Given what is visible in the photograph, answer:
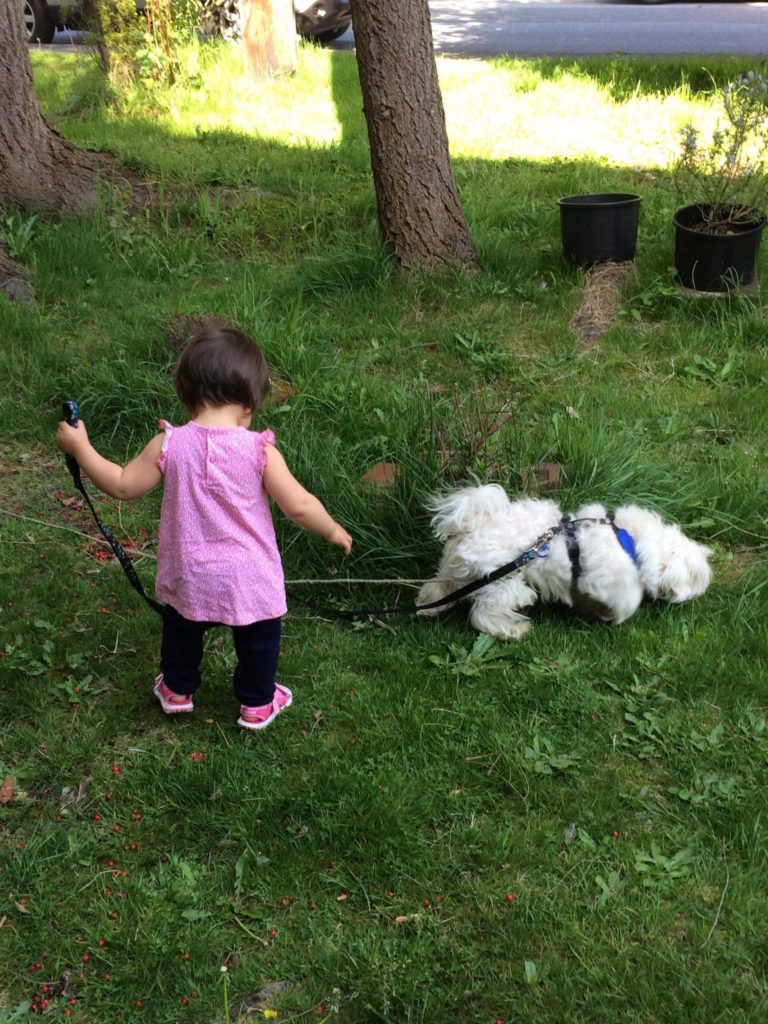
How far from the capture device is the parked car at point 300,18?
44.3 ft

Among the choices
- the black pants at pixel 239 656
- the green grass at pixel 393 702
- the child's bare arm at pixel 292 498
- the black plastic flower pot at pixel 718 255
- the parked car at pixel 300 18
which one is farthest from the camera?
the parked car at pixel 300 18

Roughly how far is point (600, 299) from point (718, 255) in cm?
73

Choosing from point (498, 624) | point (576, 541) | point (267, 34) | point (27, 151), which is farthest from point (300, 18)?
point (498, 624)

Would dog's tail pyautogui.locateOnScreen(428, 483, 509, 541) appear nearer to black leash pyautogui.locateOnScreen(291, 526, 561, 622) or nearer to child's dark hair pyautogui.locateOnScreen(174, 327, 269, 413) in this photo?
black leash pyautogui.locateOnScreen(291, 526, 561, 622)

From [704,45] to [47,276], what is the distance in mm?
10927

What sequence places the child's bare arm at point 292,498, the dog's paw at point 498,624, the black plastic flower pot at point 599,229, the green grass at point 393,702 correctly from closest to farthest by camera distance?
the green grass at point 393,702 < the child's bare arm at point 292,498 < the dog's paw at point 498,624 < the black plastic flower pot at point 599,229

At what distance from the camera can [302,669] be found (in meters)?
3.43

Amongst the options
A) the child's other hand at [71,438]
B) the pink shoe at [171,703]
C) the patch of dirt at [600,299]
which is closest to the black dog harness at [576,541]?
the pink shoe at [171,703]

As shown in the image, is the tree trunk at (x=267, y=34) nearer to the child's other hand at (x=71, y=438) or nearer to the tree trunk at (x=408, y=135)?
the tree trunk at (x=408, y=135)

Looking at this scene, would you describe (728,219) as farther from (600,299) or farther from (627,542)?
(627,542)

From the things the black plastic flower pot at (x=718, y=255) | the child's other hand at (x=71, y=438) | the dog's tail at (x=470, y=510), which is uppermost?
the child's other hand at (x=71, y=438)

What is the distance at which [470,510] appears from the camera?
138 inches

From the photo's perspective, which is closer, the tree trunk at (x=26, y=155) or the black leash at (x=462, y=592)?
the black leash at (x=462, y=592)

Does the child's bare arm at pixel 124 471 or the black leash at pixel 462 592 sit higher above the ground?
the child's bare arm at pixel 124 471
